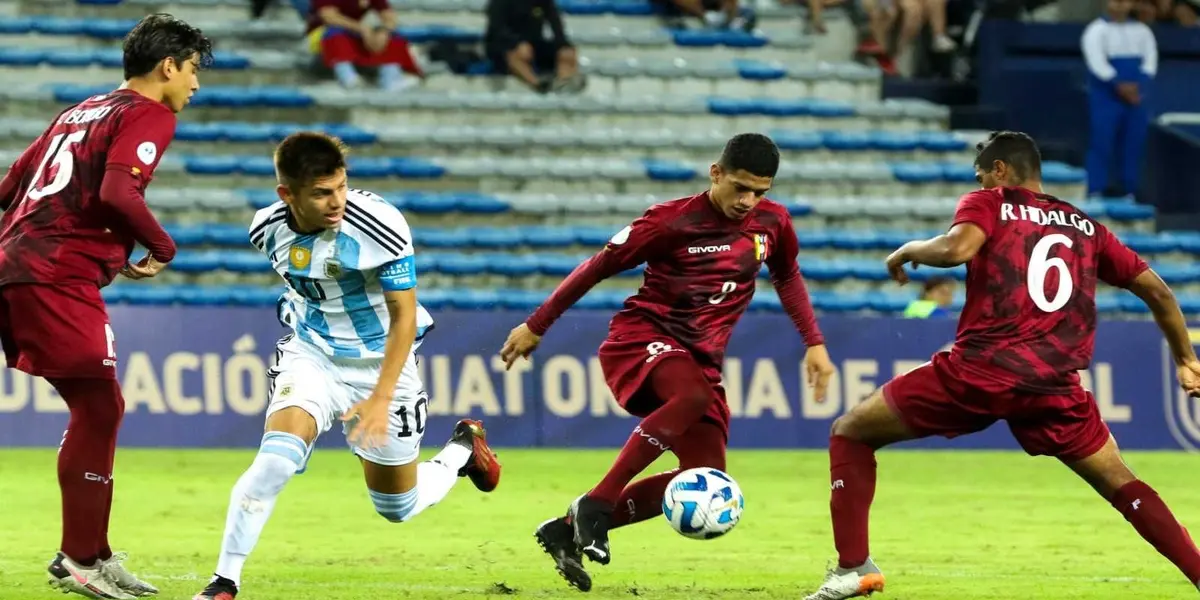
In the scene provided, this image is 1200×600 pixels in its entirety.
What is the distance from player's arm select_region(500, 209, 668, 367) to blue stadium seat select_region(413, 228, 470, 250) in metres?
9.43

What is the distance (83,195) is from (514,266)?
33.3ft

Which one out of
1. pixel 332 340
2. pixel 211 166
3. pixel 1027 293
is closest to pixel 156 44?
pixel 332 340

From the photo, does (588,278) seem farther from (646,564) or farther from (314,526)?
(314,526)

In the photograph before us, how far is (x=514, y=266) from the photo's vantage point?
17312 millimetres

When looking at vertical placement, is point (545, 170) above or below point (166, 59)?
below

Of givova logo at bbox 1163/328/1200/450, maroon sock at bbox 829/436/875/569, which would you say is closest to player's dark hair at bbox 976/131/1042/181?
maroon sock at bbox 829/436/875/569

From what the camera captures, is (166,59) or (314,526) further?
(314,526)

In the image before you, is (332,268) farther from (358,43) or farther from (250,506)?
(358,43)

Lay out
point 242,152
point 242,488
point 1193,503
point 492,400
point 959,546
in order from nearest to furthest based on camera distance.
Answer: point 242,488 < point 959,546 < point 1193,503 < point 492,400 < point 242,152

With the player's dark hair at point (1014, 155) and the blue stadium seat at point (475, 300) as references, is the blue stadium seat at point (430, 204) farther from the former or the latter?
the player's dark hair at point (1014, 155)

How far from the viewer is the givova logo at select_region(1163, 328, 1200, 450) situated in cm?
Result: 1520

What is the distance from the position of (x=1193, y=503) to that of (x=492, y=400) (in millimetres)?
5255

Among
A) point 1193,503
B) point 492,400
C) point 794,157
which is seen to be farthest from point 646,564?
point 794,157

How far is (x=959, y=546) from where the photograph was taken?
9695mm
